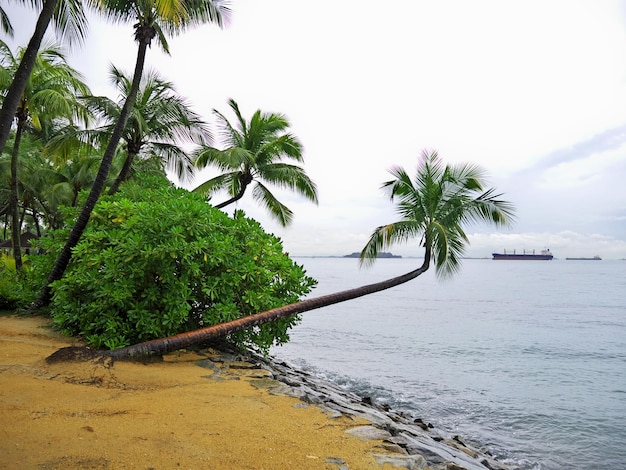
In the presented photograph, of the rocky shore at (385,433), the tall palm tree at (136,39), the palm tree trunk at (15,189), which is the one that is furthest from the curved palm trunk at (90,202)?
the palm tree trunk at (15,189)

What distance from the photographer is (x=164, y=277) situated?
695 cm

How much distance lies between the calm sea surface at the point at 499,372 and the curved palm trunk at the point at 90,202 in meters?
7.62

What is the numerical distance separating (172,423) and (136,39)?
29.2 ft

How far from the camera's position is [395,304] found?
38625 mm

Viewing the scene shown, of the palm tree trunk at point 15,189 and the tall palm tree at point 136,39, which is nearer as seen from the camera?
the tall palm tree at point 136,39

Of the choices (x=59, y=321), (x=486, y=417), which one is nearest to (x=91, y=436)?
(x=59, y=321)

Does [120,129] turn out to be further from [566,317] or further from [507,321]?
[566,317]

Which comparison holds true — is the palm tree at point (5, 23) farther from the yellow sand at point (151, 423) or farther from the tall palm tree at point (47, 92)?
the yellow sand at point (151, 423)

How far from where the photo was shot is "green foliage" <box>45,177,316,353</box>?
22.2 feet

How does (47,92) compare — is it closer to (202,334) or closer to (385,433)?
(202,334)

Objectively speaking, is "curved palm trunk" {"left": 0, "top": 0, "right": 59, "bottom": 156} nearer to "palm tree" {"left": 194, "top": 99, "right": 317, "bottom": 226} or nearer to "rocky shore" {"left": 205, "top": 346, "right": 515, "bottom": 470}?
"rocky shore" {"left": 205, "top": 346, "right": 515, "bottom": 470}

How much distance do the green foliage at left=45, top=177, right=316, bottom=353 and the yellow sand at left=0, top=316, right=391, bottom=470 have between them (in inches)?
38.2

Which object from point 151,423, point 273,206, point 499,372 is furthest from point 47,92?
point 499,372

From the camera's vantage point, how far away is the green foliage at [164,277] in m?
6.78
